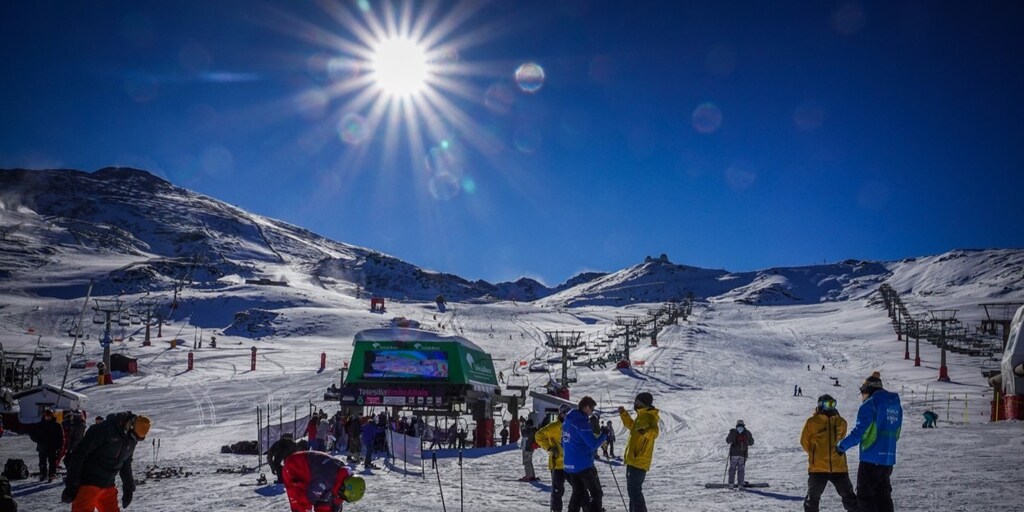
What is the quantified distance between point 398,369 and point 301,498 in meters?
17.3

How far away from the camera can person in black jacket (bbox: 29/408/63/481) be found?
1380 centimetres

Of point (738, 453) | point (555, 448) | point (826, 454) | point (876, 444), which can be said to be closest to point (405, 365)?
point (738, 453)

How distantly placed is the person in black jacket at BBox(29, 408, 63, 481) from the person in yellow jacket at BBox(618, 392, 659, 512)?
12515 millimetres

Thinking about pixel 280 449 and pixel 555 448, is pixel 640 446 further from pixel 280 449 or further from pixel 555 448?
pixel 280 449

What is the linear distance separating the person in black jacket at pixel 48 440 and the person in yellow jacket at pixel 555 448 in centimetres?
1123

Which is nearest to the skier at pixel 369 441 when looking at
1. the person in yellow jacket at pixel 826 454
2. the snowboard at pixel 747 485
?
the snowboard at pixel 747 485

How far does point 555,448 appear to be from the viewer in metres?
8.68

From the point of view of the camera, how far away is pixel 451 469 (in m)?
17.2

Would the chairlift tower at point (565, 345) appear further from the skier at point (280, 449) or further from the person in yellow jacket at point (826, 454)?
the person in yellow jacket at point (826, 454)

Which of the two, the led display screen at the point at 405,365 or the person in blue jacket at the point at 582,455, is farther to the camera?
the led display screen at the point at 405,365

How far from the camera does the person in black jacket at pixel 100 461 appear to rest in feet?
22.7

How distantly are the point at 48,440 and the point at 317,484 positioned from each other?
37.6 ft

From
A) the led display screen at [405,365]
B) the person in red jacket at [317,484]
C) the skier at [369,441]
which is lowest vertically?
the skier at [369,441]

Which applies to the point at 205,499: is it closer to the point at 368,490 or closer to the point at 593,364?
the point at 368,490
